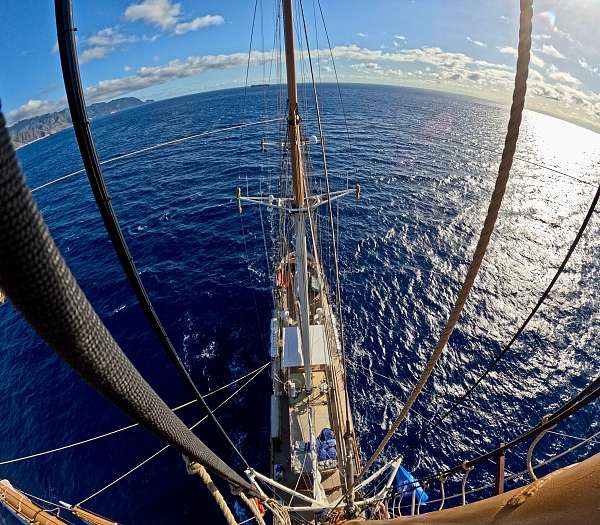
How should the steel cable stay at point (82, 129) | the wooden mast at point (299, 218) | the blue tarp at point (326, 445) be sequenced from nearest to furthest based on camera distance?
the steel cable stay at point (82, 129) < the blue tarp at point (326, 445) < the wooden mast at point (299, 218)

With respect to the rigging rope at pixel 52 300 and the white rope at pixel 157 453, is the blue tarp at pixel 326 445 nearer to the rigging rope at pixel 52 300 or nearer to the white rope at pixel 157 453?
the white rope at pixel 157 453

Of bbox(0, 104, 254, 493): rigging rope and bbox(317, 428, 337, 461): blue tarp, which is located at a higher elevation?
bbox(0, 104, 254, 493): rigging rope

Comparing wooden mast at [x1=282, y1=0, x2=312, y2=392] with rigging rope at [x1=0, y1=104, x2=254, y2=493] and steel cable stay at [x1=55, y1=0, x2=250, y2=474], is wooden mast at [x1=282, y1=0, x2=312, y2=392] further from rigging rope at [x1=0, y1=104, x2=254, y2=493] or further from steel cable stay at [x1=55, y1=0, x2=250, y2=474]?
rigging rope at [x1=0, y1=104, x2=254, y2=493]

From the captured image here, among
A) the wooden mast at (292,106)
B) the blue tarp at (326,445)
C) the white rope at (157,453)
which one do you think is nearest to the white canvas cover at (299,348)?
the blue tarp at (326,445)

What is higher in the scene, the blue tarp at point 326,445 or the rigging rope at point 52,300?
the rigging rope at point 52,300

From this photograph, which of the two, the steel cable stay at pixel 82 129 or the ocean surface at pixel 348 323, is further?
the ocean surface at pixel 348 323

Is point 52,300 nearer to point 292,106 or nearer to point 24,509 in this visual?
point 292,106

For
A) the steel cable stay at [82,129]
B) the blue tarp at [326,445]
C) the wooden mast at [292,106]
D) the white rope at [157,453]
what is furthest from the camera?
the white rope at [157,453]

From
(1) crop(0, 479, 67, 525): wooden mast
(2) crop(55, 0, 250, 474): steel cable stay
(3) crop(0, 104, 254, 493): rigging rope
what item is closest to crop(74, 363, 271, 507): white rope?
(1) crop(0, 479, 67, 525): wooden mast

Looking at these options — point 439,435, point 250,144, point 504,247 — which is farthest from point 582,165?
point 439,435

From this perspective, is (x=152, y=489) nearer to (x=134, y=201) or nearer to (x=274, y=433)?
(x=274, y=433)
